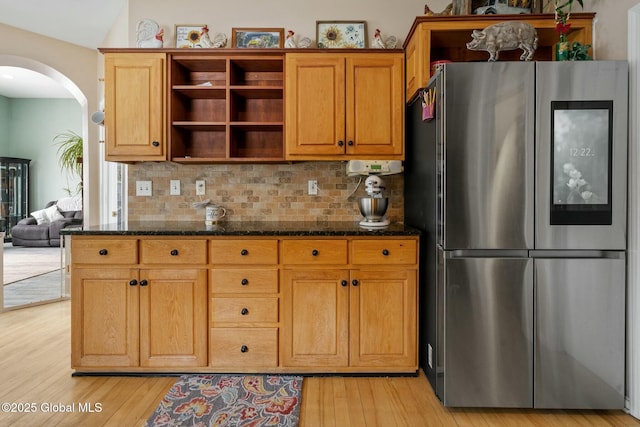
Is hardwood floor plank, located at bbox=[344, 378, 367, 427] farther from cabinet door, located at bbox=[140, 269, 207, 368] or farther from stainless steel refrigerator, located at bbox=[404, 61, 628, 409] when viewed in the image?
cabinet door, located at bbox=[140, 269, 207, 368]

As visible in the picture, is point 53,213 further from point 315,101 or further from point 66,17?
point 315,101

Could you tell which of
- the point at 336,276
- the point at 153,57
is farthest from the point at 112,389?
the point at 153,57

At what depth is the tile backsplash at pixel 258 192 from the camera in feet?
9.72

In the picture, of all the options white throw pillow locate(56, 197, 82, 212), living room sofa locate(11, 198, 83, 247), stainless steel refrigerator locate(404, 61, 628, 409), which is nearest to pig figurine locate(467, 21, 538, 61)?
stainless steel refrigerator locate(404, 61, 628, 409)

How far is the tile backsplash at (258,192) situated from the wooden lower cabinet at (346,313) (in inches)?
30.2

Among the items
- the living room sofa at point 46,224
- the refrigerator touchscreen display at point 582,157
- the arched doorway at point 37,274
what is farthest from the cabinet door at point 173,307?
the living room sofa at point 46,224

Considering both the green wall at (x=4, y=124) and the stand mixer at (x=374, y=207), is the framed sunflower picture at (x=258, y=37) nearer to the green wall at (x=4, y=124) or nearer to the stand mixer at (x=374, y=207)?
the stand mixer at (x=374, y=207)

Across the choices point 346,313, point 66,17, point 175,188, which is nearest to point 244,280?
point 346,313

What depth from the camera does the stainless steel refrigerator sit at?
75.6 inches

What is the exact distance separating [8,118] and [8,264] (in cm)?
433

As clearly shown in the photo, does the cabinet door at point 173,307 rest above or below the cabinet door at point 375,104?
below

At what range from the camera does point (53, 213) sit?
782cm

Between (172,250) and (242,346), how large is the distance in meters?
0.72

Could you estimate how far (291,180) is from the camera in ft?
9.76
